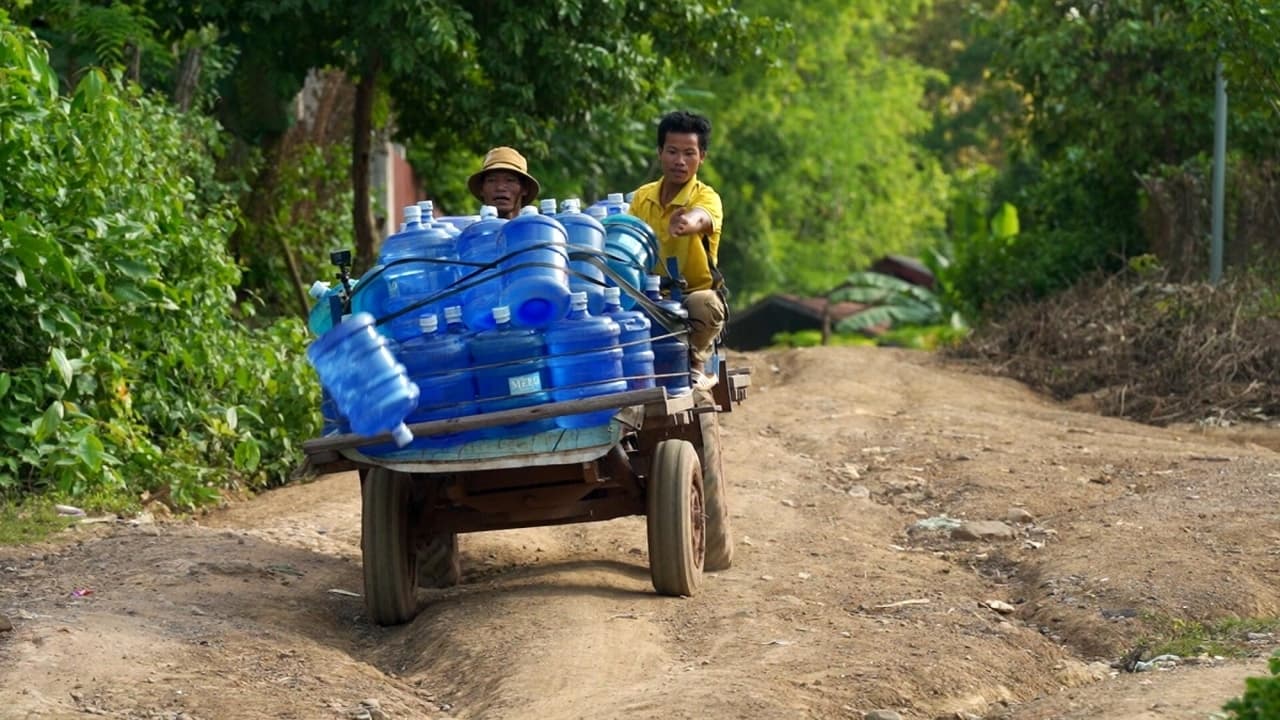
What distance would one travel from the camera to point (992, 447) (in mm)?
12578

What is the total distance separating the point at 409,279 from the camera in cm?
722

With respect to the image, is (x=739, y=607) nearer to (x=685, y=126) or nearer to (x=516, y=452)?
(x=516, y=452)

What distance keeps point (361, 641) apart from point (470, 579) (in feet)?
4.67

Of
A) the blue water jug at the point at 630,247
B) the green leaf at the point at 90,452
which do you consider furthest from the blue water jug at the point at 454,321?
the green leaf at the point at 90,452

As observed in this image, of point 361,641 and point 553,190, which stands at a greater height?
point 553,190

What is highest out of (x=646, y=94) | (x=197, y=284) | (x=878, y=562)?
(x=646, y=94)

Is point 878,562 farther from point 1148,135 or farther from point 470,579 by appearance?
point 1148,135

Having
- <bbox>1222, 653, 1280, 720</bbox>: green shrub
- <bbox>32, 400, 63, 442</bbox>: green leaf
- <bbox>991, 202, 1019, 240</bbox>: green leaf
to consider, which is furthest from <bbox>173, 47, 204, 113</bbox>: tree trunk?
<bbox>991, 202, 1019, 240</bbox>: green leaf

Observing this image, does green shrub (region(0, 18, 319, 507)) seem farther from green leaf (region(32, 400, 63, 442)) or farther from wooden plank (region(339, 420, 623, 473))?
wooden plank (region(339, 420, 623, 473))

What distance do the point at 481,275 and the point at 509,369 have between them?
40cm

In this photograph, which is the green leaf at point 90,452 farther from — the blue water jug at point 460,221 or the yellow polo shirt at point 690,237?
the yellow polo shirt at point 690,237

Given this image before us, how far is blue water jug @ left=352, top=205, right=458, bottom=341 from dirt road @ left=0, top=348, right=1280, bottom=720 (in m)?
1.27

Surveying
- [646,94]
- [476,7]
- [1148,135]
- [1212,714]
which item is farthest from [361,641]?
[1148,135]

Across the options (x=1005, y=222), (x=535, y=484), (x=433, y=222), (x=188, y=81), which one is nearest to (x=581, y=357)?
(x=535, y=484)
